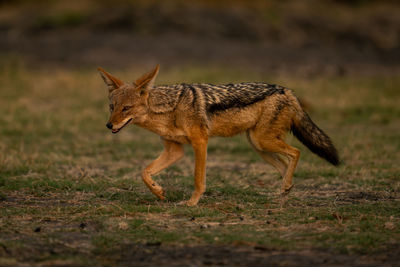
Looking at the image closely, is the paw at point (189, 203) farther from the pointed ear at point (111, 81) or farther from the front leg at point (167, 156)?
the pointed ear at point (111, 81)

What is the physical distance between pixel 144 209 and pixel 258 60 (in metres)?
15.6

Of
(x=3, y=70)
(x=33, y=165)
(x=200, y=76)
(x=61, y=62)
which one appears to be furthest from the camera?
(x=61, y=62)

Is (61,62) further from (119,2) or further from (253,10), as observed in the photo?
(253,10)

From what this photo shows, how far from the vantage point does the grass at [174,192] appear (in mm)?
5406

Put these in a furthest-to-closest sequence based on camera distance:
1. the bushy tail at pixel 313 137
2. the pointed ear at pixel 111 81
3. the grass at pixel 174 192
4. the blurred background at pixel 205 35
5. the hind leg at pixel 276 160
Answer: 1. the blurred background at pixel 205 35
2. the hind leg at pixel 276 160
3. the bushy tail at pixel 313 137
4. the pointed ear at pixel 111 81
5. the grass at pixel 174 192

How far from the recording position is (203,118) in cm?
704

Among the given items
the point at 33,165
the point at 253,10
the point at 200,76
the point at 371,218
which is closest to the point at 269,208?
the point at 371,218

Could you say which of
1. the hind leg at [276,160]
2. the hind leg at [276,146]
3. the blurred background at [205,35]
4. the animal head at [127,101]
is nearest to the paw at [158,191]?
the animal head at [127,101]

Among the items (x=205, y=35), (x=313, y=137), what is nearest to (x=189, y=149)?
(x=313, y=137)

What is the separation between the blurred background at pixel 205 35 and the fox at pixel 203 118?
39.4 ft

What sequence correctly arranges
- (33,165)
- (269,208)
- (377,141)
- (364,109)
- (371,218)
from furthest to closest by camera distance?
(364,109)
(377,141)
(33,165)
(269,208)
(371,218)

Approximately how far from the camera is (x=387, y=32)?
25250 mm

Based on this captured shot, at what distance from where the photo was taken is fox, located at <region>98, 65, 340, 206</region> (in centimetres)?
692

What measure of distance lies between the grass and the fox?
1.50ft
